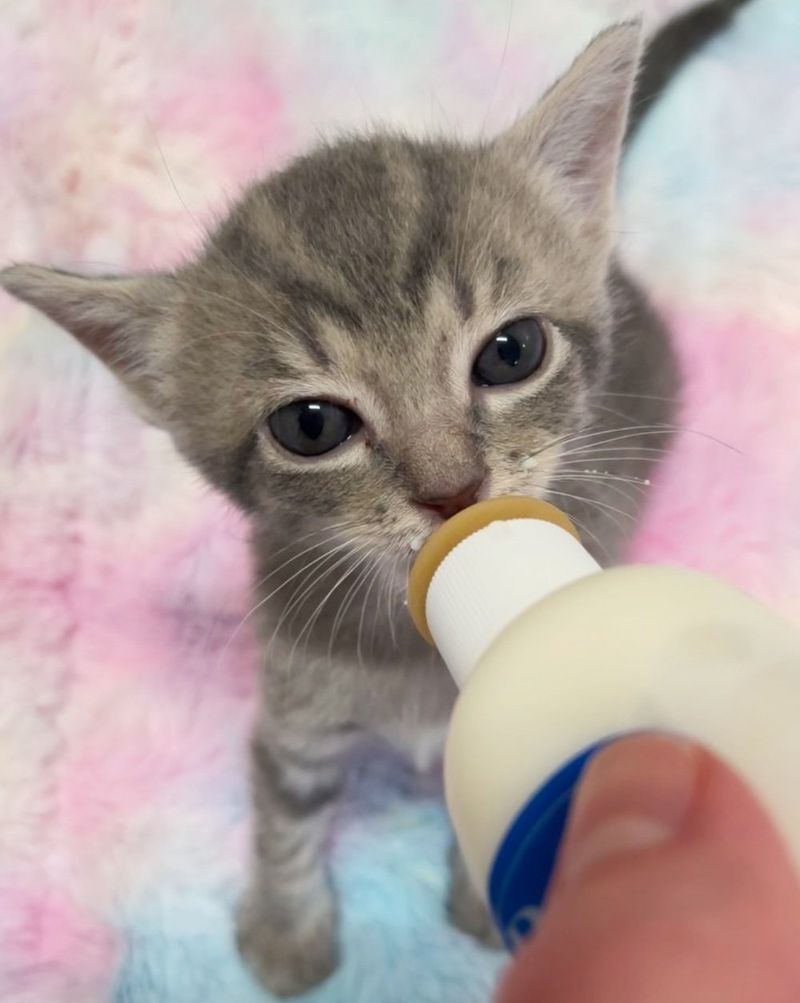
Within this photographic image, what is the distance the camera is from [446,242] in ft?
2.65

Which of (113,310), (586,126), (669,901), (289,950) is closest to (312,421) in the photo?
(113,310)

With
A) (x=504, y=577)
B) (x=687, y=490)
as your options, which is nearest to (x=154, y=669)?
(x=687, y=490)

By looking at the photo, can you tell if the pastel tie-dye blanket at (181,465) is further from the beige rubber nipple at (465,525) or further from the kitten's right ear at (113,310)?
the beige rubber nipple at (465,525)

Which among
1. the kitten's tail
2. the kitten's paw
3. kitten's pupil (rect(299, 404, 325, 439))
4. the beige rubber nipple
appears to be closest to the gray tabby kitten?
kitten's pupil (rect(299, 404, 325, 439))

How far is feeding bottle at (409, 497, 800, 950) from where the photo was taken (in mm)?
450

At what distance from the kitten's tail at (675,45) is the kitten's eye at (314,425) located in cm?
85

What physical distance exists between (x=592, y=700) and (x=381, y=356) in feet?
1.26

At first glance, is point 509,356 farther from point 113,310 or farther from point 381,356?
point 113,310

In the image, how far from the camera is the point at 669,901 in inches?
14.1

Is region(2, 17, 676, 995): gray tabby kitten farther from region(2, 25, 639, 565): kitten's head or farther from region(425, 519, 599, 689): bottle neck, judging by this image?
region(425, 519, 599, 689): bottle neck

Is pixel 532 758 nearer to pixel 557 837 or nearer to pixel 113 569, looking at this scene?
pixel 557 837

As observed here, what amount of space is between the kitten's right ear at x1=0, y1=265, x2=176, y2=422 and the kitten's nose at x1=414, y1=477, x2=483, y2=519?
1.07 feet

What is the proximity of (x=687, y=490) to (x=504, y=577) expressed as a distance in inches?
35.9

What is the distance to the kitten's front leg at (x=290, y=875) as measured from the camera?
3.71 feet
